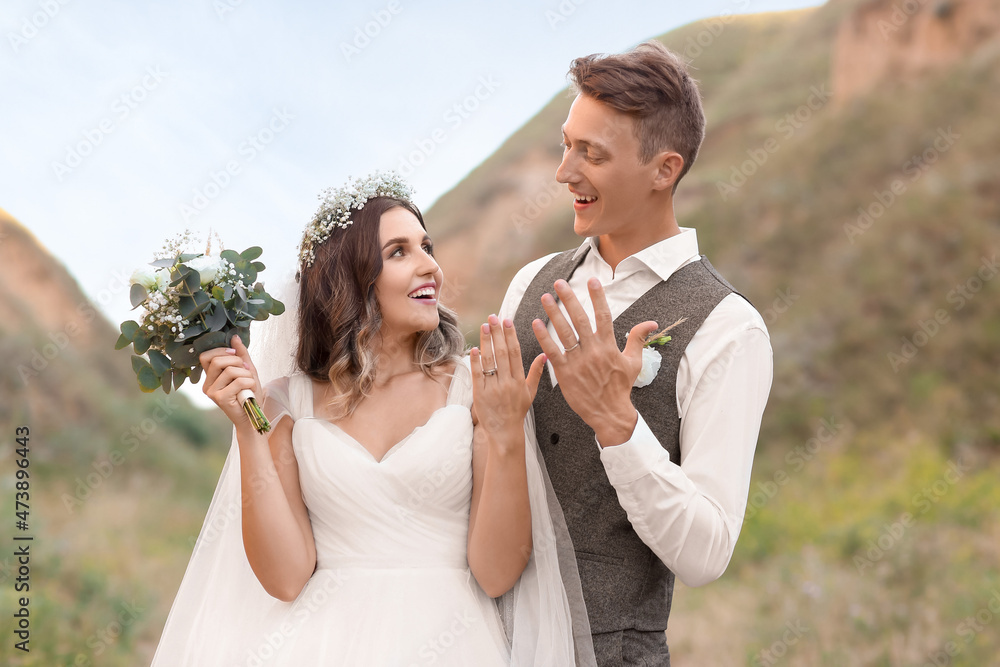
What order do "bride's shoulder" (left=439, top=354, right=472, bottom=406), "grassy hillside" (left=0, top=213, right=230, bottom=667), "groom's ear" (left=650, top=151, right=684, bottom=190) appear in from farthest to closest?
"grassy hillside" (left=0, top=213, right=230, bottom=667)
"bride's shoulder" (left=439, top=354, right=472, bottom=406)
"groom's ear" (left=650, top=151, right=684, bottom=190)

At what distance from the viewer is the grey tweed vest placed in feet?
8.69

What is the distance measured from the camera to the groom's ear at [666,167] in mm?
2742

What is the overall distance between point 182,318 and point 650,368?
4.92 feet

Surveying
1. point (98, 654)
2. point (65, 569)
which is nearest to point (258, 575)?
point (98, 654)

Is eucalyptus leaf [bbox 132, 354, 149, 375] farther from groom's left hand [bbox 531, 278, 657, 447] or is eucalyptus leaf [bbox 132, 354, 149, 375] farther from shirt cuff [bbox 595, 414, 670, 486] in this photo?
shirt cuff [bbox 595, 414, 670, 486]

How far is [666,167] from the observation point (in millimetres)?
2771

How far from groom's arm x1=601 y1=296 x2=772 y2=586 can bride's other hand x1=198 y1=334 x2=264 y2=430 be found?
3.81 ft

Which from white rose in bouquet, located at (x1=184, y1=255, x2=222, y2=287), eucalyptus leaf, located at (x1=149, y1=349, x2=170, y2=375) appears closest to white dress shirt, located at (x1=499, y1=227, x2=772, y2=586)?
white rose in bouquet, located at (x1=184, y1=255, x2=222, y2=287)

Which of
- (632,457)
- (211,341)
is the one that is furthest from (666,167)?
(211,341)

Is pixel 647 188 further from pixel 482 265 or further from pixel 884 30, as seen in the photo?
pixel 482 265

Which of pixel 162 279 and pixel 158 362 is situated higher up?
pixel 162 279

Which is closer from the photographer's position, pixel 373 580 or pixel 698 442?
pixel 698 442

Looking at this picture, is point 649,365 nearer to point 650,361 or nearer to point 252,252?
point 650,361

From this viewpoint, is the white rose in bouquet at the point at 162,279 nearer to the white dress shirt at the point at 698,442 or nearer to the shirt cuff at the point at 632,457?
the white dress shirt at the point at 698,442
